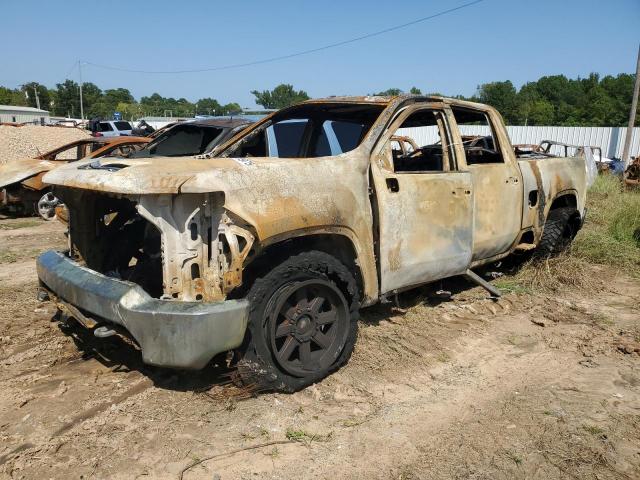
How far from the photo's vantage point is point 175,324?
276cm

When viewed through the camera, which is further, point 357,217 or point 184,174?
point 357,217

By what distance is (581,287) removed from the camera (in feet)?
18.8

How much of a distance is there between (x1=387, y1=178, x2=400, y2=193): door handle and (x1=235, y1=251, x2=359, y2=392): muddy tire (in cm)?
69

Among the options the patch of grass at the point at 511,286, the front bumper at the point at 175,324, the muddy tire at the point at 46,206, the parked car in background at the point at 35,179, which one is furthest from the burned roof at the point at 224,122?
the front bumper at the point at 175,324

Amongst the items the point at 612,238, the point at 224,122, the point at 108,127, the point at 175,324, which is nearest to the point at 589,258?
the point at 612,238

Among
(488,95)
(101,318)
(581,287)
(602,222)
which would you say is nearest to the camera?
(101,318)

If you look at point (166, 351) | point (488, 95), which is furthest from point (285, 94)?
point (166, 351)

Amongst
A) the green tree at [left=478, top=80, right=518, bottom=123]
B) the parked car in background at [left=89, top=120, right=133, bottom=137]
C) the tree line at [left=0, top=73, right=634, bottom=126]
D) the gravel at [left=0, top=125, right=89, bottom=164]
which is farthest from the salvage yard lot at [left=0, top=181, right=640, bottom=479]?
the green tree at [left=478, top=80, right=518, bottom=123]

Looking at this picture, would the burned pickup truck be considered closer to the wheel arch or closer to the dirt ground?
A: the wheel arch

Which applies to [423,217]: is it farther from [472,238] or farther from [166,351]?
[166,351]

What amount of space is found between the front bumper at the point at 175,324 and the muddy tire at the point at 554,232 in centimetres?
415

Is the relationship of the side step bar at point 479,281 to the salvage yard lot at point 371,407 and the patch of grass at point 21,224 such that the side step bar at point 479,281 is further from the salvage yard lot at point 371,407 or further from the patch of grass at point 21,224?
the patch of grass at point 21,224

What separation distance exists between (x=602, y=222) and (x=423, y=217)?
629 cm

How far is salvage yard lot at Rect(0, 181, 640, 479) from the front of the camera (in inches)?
107
